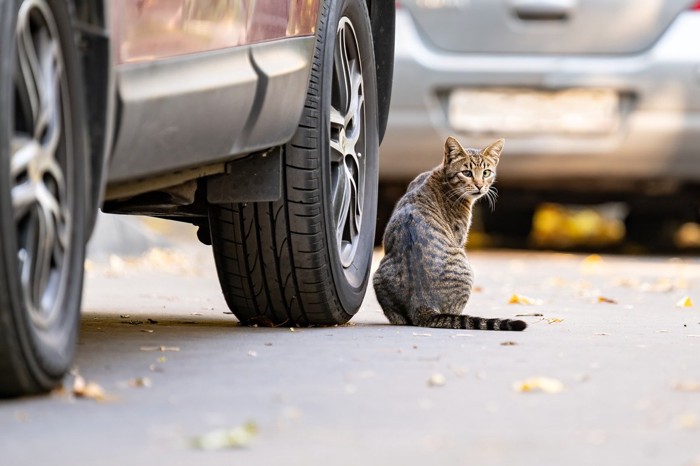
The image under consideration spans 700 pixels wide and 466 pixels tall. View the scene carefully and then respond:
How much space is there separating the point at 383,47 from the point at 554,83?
3.26 metres

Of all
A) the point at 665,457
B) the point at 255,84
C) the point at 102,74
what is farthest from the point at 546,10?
the point at 665,457

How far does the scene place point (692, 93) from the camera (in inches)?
362

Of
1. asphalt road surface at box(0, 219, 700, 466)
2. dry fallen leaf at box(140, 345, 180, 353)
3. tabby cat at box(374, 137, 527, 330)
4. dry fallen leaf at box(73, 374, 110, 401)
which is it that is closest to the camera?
asphalt road surface at box(0, 219, 700, 466)

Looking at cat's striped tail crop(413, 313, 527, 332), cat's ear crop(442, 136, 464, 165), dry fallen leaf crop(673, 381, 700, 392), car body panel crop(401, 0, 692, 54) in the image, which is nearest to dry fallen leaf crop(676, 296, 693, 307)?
cat's ear crop(442, 136, 464, 165)

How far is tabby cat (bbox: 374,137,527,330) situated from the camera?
572cm

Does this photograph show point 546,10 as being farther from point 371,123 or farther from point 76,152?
point 76,152

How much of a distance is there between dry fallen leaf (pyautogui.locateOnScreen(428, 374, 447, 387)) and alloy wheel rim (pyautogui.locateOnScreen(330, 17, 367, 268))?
1.45 meters

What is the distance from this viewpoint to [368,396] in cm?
352

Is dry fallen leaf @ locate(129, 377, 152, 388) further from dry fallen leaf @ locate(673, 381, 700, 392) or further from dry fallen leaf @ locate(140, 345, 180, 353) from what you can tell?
dry fallen leaf @ locate(673, 381, 700, 392)

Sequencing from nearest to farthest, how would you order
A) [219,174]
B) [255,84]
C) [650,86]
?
[255,84] → [219,174] → [650,86]

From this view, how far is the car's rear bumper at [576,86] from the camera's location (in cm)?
919

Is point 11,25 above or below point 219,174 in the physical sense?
above

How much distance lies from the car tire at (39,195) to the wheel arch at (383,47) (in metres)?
2.83

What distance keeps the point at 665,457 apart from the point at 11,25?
1.64 meters
